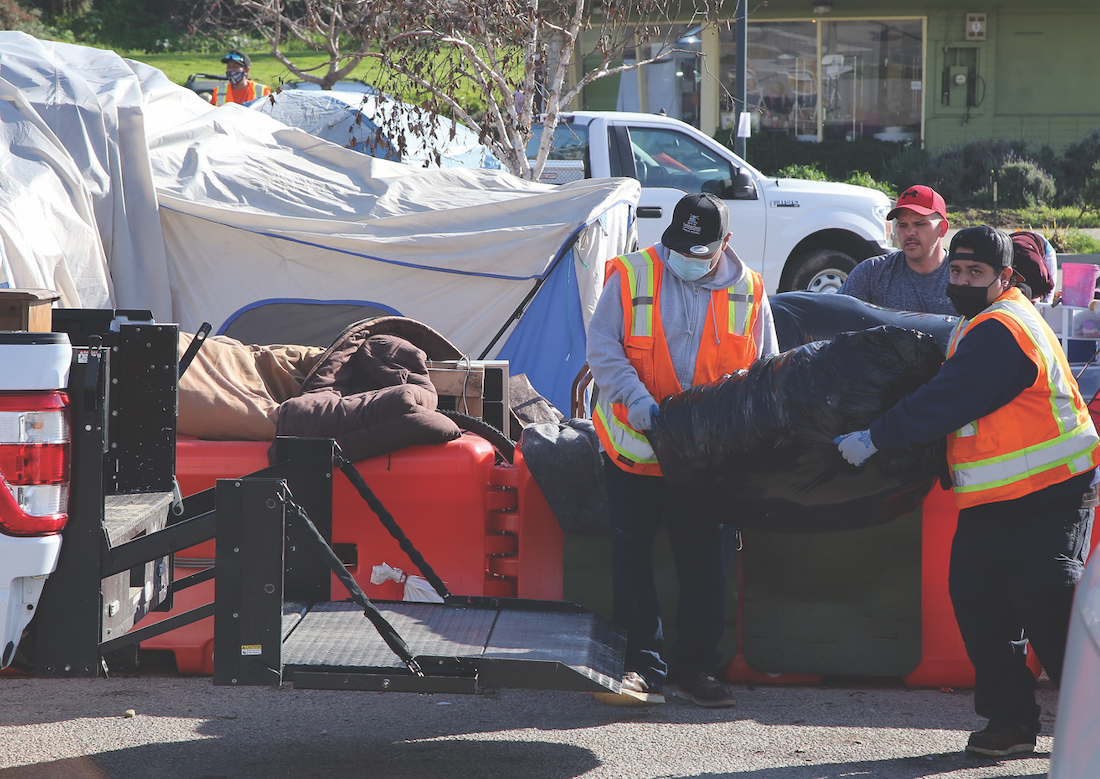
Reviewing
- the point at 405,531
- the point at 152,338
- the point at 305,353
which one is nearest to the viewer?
the point at 152,338

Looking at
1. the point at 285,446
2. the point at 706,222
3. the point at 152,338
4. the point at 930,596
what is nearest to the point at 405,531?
the point at 285,446

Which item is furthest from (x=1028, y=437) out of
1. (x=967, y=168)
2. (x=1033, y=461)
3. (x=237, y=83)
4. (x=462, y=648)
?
(x=967, y=168)

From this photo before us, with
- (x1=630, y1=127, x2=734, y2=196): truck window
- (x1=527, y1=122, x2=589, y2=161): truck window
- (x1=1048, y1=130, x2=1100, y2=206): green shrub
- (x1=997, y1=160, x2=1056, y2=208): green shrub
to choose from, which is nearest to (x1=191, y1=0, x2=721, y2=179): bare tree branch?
(x1=527, y1=122, x2=589, y2=161): truck window

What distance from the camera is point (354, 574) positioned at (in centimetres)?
451

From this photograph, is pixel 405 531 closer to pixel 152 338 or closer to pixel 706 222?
pixel 152 338

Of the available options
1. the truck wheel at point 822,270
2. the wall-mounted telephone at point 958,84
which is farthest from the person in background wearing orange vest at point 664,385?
the wall-mounted telephone at point 958,84

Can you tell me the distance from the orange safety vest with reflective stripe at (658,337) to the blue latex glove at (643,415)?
130 millimetres

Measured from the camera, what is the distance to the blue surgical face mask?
160 inches

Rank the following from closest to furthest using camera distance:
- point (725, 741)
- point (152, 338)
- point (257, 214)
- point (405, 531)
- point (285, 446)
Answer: point (152, 338), point (725, 741), point (285, 446), point (405, 531), point (257, 214)

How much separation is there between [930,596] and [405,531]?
211 cm

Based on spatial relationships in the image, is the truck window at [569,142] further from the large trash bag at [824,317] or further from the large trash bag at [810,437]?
the large trash bag at [810,437]

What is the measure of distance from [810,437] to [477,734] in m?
1.58

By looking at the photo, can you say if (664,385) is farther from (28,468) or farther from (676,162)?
(676,162)

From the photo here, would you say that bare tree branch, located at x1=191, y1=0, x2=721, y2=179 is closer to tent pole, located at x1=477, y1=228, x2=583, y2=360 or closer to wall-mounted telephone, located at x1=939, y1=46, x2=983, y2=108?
tent pole, located at x1=477, y1=228, x2=583, y2=360
